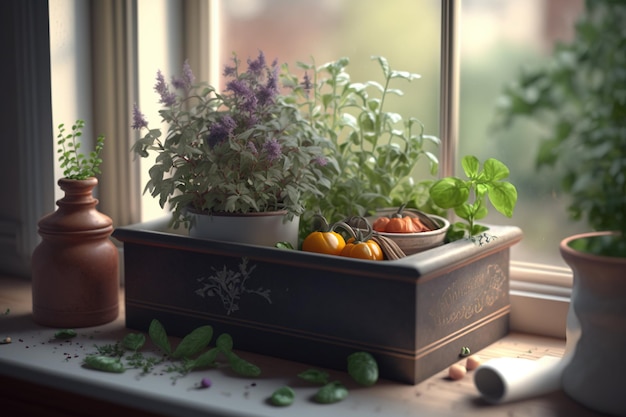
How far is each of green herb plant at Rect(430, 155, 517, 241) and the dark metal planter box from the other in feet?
0.14

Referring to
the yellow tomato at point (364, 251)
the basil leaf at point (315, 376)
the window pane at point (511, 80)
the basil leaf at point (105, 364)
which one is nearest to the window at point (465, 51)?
the window pane at point (511, 80)

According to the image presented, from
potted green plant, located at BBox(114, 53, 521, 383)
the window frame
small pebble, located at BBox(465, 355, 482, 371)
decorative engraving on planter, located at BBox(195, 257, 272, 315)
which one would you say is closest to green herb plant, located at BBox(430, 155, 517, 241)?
potted green plant, located at BBox(114, 53, 521, 383)

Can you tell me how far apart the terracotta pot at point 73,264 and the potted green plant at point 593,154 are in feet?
2.75

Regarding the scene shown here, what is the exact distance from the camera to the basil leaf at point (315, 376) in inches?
53.1

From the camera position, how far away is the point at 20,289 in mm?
1952

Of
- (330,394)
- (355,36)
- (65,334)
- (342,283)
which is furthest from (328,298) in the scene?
(355,36)

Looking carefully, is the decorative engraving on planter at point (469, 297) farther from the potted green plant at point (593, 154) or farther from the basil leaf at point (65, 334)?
the basil leaf at point (65, 334)

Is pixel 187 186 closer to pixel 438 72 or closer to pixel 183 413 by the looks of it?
pixel 183 413

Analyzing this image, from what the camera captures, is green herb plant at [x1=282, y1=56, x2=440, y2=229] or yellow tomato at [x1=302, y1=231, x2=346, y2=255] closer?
yellow tomato at [x1=302, y1=231, x2=346, y2=255]

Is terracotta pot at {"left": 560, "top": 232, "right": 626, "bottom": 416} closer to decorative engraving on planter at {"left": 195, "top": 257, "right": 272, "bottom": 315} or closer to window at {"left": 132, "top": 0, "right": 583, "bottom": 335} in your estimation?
window at {"left": 132, "top": 0, "right": 583, "bottom": 335}

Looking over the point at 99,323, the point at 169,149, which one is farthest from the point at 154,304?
the point at 169,149

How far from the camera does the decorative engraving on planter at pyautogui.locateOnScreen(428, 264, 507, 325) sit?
1.41 metres

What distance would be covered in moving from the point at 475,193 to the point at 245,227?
1.35 ft

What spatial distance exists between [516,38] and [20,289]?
117cm
